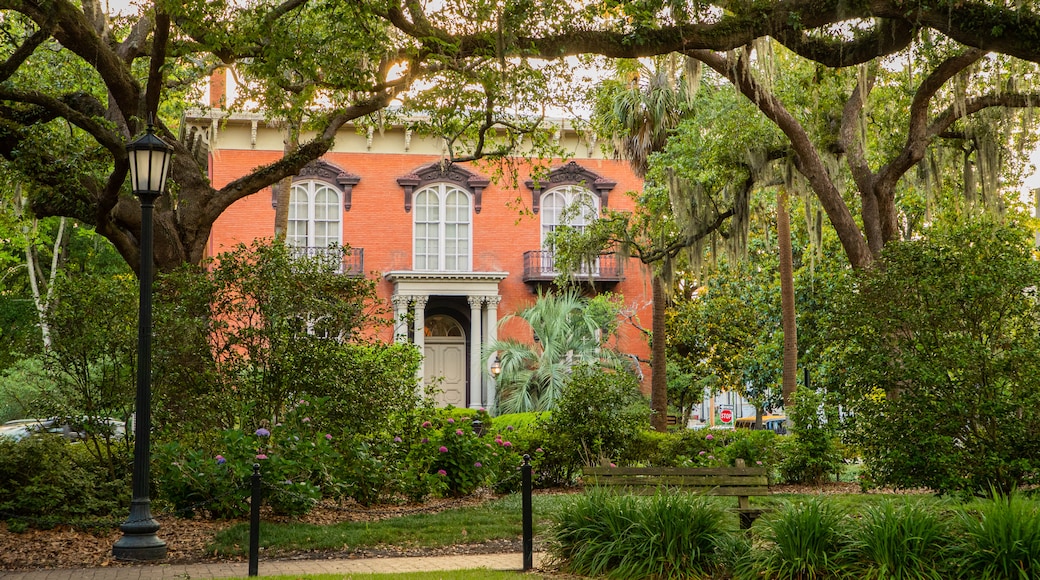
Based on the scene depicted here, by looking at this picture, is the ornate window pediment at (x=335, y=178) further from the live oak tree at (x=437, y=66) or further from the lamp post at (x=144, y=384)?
the lamp post at (x=144, y=384)

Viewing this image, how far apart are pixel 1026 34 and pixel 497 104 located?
7.49 metres

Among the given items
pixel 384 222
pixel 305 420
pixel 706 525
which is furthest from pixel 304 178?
pixel 706 525

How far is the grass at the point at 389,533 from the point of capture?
10.2m

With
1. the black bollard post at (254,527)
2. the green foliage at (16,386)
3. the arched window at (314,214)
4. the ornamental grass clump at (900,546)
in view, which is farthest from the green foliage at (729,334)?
the black bollard post at (254,527)

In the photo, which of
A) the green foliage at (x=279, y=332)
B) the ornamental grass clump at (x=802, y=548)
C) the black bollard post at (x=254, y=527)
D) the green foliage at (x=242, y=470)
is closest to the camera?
the ornamental grass clump at (x=802, y=548)

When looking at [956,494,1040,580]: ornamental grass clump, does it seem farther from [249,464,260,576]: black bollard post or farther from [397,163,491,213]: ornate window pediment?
[397,163,491,213]: ornate window pediment

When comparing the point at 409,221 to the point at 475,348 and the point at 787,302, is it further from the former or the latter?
the point at 787,302

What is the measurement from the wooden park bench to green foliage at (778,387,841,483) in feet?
23.1

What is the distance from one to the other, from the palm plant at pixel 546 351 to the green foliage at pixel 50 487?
20.0 m

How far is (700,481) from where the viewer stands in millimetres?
9398

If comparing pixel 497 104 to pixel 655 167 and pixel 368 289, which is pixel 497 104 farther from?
pixel 655 167

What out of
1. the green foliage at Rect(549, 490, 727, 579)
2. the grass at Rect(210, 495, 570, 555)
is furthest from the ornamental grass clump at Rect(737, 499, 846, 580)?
the grass at Rect(210, 495, 570, 555)

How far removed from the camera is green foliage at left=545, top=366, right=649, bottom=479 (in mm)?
16125

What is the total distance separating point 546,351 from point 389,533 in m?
21.3
